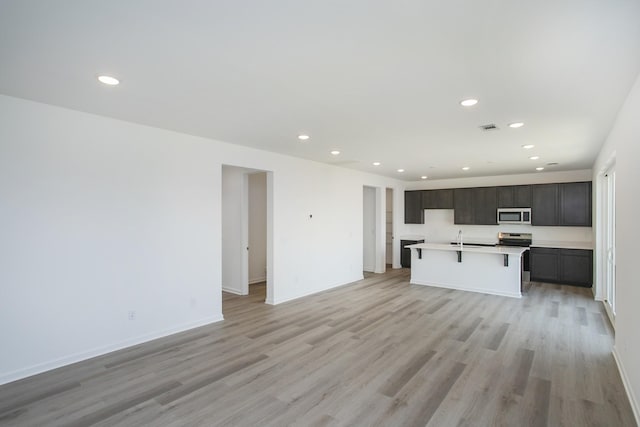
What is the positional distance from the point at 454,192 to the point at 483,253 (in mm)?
2820

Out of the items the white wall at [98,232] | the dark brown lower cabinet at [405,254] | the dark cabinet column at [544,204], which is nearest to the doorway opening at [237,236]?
the white wall at [98,232]

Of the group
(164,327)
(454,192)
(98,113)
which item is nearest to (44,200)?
(98,113)

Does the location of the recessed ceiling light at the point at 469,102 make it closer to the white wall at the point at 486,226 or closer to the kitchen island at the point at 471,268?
the kitchen island at the point at 471,268

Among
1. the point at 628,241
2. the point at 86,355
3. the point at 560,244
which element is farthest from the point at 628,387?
the point at 560,244

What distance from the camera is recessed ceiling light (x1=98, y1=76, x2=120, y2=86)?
263cm

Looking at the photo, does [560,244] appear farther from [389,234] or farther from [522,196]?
[389,234]

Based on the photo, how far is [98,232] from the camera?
363 cm

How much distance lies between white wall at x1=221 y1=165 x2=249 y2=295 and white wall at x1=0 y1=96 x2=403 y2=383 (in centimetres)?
122

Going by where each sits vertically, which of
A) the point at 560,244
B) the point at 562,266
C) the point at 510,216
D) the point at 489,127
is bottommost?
the point at 562,266

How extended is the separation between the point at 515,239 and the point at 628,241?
5.72 meters

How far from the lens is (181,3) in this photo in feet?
5.59

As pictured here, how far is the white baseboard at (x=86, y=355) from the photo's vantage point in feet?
10.2

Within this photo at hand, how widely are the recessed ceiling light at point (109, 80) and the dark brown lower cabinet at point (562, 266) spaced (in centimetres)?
827

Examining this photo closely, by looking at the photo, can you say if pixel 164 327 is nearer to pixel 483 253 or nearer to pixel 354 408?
pixel 354 408
